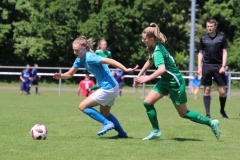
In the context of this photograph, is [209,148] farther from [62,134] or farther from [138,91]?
[138,91]

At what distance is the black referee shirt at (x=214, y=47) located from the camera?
38.5 feet

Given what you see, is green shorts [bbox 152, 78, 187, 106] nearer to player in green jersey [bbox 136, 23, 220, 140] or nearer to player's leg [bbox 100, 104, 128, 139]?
player in green jersey [bbox 136, 23, 220, 140]

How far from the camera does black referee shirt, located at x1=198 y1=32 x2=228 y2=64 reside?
11.7m

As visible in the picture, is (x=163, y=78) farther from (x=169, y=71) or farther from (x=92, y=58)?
(x=92, y=58)

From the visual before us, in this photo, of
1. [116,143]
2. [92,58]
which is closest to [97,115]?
[116,143]

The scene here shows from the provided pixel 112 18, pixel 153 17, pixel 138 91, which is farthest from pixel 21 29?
pixel 138 91

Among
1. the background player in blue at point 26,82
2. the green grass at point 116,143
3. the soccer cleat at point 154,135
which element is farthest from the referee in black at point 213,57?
the background player in blue at point 26,82

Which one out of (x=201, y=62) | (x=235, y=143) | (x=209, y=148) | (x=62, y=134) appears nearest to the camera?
(x=209, y=148)

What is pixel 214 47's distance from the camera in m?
11.7

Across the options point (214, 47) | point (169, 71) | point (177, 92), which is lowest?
point (177, 92)

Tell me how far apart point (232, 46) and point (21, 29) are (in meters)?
14.8

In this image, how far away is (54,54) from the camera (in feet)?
134

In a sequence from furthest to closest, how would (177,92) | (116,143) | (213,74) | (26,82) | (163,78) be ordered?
1. (26,82)
2. (213,74)
3. (163,78)
4. (177,92)
5. (116,143)

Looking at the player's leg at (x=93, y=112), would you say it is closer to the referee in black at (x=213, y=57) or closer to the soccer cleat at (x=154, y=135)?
the soccer cleat at (x=154, y=135)
